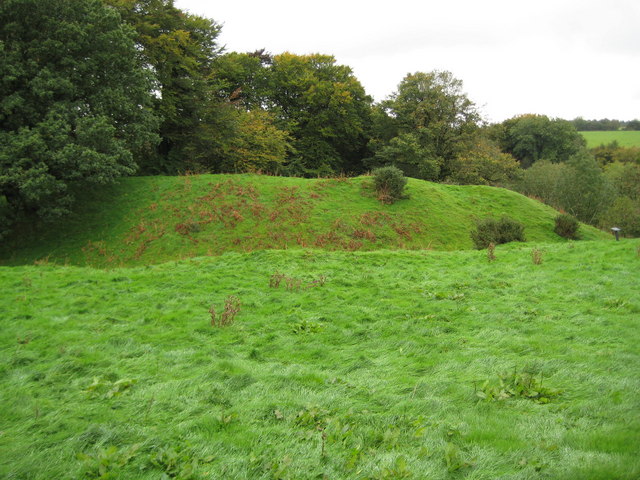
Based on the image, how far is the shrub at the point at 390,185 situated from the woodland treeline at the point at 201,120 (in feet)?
37.9

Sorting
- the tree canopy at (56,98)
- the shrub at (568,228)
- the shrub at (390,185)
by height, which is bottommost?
the shrub at (568,228)

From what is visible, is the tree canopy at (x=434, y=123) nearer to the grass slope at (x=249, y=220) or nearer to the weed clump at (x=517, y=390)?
the grass slope at (x=249, y=220)

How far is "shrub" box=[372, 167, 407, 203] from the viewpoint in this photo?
88.8ft

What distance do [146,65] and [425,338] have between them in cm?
3124

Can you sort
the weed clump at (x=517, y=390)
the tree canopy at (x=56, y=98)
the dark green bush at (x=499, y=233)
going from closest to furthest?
the weed clump at (x=517, y=390)
the tree canopy at (x=56, y=98)
the dark green bush at (x=499, y=233)

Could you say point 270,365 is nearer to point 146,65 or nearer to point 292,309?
point 292,309

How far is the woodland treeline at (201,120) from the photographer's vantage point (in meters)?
20.1

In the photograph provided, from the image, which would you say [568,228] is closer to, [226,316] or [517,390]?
[517,390]

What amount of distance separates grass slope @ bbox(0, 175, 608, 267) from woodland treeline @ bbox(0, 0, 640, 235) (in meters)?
2.05

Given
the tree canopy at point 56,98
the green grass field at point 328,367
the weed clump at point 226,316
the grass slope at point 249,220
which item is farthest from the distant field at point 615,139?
the weed clump at point 226,316

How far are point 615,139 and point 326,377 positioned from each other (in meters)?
109

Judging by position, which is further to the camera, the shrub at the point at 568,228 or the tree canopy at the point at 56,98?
the shrub at the point at 568,228

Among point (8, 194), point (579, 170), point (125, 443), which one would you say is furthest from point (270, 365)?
point (579, 170)

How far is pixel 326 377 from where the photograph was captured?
5.94m
